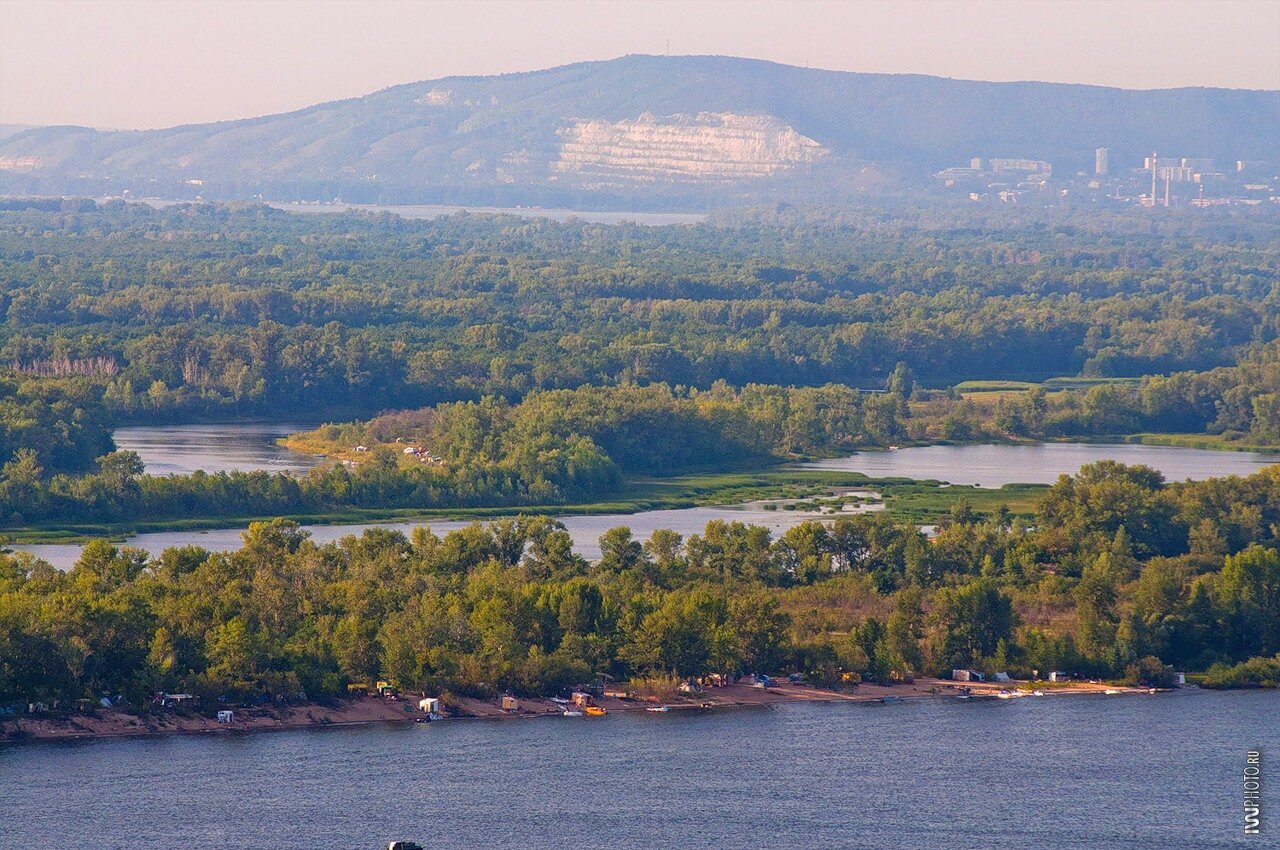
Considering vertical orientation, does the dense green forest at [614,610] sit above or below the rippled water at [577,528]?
above

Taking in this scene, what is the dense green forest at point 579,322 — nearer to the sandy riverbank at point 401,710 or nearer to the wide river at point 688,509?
the wide river at point 688,509

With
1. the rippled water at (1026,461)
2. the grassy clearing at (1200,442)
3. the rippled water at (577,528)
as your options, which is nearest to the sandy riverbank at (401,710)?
A: the rippled water at (577,528)

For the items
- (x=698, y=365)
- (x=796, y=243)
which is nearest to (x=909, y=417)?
(x=698, y=365)

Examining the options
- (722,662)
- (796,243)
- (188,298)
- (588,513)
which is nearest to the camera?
(722,662)

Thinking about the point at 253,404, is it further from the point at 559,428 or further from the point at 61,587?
the point at 61,587

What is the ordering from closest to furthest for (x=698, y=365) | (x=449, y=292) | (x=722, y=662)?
(x=722, y=662) < (x=698, y=365) < (x=449, y=292)

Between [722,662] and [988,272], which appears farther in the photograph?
[988,272]
